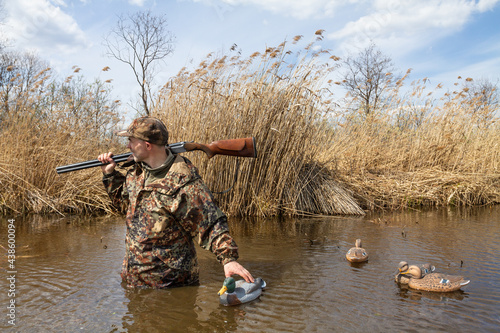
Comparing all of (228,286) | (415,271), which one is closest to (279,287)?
(228,286)

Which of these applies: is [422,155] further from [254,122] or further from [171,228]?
[171,228]

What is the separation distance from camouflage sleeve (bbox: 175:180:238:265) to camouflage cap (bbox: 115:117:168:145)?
48cm

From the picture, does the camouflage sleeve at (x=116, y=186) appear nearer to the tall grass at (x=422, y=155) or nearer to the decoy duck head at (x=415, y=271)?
the decoy duck head at (x=415, y=271)

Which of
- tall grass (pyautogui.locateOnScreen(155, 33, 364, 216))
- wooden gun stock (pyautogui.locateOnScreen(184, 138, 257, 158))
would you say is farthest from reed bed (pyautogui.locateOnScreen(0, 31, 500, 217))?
wooden gun stock (pyautogui.locateOnScreen(184, 138, 257, 158))

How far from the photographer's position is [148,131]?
3.41 metres

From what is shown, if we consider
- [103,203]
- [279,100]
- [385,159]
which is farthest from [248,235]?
[385,159]

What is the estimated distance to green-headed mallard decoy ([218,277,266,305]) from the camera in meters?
3.28

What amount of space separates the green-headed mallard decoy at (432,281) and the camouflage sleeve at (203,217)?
5.55ft

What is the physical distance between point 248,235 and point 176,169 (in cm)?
285

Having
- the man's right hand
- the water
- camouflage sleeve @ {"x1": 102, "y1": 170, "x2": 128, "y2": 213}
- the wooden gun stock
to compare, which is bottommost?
the water

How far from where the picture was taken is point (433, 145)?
33.6 feet

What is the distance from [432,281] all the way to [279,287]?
53.6 inches

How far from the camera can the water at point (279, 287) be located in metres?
3.09

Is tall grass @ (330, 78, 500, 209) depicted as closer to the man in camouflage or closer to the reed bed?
the reed bed
